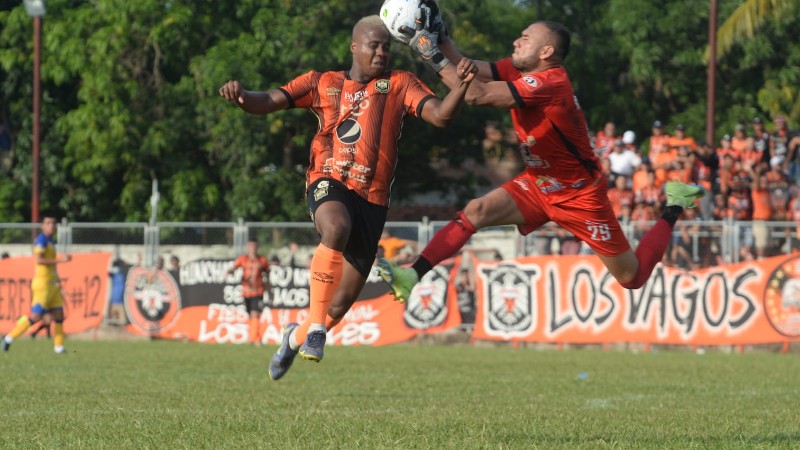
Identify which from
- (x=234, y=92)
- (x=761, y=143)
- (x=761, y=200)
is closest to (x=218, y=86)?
(x=761, y=143)

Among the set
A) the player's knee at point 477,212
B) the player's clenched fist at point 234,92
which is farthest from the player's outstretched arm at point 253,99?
the player's knee at point 477,212

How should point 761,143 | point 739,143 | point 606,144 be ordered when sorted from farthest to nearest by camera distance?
1. point 606,144
2. point 739,143
3. point 761,143

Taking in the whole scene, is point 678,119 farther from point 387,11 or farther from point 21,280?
point 387,11

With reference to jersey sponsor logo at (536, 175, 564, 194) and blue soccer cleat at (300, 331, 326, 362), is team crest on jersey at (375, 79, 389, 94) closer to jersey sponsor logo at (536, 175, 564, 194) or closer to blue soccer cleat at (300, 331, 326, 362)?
jersey sponsor logo at (536, 175, 564, 194)

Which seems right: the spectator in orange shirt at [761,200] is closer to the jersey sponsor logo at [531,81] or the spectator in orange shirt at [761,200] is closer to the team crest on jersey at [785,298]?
the team crest on jersey at [785,298]

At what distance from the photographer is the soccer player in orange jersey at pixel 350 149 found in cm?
815

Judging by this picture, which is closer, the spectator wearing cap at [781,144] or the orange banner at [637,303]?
the orange banner at [637,303]

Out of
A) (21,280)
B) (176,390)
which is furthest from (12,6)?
(176,390)

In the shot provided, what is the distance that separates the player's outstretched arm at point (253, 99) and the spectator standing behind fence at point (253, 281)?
540 inches

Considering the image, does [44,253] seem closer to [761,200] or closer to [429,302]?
[429,302]

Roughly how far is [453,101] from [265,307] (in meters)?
15.2

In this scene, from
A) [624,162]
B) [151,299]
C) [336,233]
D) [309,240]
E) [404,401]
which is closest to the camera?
[336,233]

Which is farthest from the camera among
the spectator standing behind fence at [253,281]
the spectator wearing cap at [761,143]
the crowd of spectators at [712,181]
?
the spectator standing behind fence at [253,281]

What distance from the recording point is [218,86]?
29.5 metres
